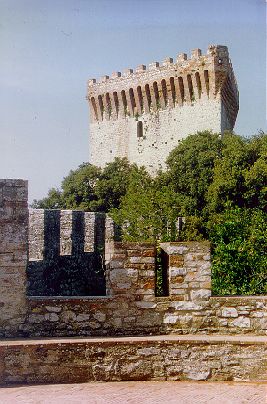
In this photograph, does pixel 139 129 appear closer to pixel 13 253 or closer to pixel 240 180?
pixel 240 180

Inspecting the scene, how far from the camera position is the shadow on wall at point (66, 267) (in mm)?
11391

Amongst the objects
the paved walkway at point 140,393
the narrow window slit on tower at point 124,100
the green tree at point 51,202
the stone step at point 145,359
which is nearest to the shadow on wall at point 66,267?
the stone step at point 145,359

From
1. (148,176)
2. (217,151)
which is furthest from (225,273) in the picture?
(148,176)

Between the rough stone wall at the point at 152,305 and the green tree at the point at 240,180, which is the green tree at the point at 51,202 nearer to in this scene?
the green tree at the point at 240,180

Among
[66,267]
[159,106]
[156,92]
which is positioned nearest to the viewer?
[66,267]

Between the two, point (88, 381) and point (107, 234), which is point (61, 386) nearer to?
point (88, 381)

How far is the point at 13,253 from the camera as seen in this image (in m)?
7.79

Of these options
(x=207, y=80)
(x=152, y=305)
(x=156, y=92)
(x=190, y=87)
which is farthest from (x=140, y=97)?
(x=152, y=305)

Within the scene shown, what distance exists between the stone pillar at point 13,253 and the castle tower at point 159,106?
95.0ft

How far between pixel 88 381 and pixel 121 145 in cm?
3407

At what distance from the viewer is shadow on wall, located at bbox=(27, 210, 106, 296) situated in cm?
1139

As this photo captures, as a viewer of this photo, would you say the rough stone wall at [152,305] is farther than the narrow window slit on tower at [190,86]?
No

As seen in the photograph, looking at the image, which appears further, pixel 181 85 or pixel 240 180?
pixel 181 85

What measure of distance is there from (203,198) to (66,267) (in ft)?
64.5
